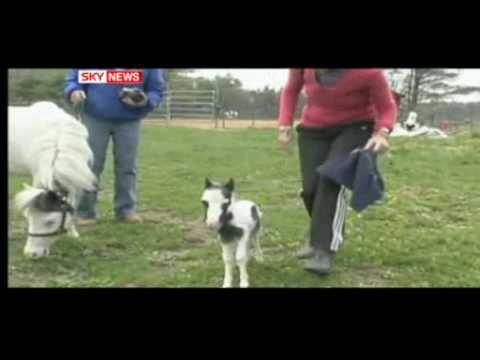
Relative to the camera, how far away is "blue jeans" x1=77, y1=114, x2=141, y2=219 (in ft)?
17.5

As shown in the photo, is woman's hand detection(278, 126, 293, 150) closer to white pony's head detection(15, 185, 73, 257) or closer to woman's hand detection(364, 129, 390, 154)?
woman's hand detection(364, 129, 390, 154)

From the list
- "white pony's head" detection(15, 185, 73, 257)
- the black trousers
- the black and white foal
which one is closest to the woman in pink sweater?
the black trousers

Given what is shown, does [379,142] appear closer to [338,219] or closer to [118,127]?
[338,219]

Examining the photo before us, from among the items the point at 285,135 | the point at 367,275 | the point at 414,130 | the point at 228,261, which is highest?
the point at 414,130

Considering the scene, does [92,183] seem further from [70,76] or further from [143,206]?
[143,206]

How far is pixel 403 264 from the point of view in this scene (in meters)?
4.54

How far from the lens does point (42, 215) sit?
428 cm

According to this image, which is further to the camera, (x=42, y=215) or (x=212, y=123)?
(x=212, y=123)

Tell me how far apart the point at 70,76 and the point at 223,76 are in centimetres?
109

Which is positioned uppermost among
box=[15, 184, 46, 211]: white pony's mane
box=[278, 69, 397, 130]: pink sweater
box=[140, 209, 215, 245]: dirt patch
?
box=[278, 69, 397, 130]: pink sweater

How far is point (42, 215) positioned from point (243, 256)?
4.53 feet

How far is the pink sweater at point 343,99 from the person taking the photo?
409cm

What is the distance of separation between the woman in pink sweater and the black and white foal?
50 centimetres

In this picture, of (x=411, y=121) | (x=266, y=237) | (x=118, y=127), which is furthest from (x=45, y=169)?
(x=411, y=121)
